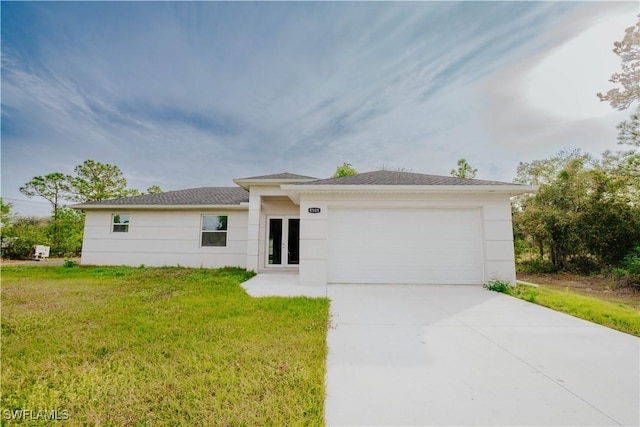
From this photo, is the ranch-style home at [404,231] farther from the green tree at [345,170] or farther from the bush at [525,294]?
the green tree at [345,170]

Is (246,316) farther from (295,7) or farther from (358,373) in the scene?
(295,7)

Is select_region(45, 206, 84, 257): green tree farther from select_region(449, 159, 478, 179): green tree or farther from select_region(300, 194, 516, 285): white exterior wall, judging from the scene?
select_region(449, 159, 478, 179): green tree

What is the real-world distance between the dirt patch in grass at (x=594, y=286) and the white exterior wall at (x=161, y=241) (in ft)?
38.9

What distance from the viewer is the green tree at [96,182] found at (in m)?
20.9

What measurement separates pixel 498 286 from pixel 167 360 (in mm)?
7433

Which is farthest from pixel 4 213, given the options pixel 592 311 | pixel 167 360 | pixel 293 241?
pixel 592 311

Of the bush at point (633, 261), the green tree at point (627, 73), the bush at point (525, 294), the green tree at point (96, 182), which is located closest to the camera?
the bush at point (525, 294)

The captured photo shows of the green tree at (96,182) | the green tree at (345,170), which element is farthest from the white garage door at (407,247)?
the green tree at (96,182)

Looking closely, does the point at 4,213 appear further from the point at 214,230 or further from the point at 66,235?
the point at 214,230

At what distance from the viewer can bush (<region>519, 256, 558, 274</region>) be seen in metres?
12.1

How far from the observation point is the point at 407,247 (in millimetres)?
7406

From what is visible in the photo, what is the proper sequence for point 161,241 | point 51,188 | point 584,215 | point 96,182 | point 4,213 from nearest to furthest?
1. point 584,215
2. point 161,241
3. point 4,213
4. point 51,188
5. point 96,182

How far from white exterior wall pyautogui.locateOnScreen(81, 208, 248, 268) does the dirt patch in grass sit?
11.9 meters

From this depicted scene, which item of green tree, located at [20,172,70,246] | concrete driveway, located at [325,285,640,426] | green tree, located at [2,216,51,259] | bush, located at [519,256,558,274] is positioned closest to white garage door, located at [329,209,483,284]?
concrete driveway, located at [325,285,640,426]
